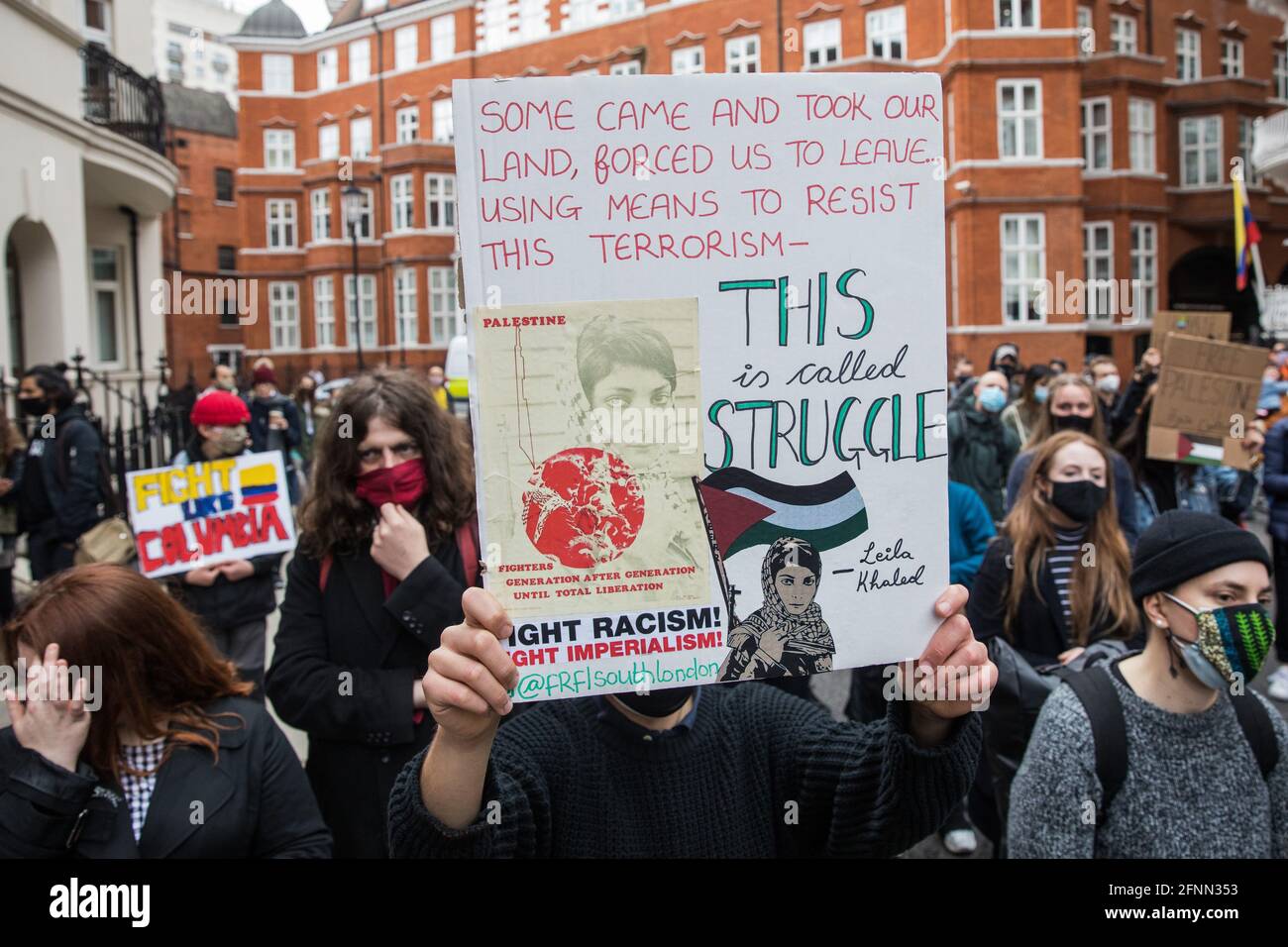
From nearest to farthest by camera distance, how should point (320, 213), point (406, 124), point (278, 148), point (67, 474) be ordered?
point (67, 474), point (406, 124), point (320, 213), point (278, 148)

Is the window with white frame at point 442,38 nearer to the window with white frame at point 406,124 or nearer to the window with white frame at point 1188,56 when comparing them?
the window with white frame at point 406,124

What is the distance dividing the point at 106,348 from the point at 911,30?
21749 millimetres

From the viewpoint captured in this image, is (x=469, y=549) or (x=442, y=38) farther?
(x=442, y=38)

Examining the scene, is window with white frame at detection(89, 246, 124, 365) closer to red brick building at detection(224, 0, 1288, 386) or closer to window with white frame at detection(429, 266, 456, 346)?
red brick building at detection(224, 0, 1288, 386)

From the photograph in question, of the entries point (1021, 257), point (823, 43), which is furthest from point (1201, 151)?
point (823, 43)

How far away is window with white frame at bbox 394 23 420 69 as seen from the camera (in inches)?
1594

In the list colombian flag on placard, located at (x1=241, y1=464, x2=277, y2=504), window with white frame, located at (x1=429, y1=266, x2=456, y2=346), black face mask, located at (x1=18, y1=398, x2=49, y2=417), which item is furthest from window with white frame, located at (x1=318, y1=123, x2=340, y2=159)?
colombian flag on placard, located at (x1=241, y1=464, x2=277, y2=504)

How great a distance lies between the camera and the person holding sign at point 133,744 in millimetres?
2209

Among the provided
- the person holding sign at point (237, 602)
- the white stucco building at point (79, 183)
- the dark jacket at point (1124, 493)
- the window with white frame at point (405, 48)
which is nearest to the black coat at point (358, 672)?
the person holding sign at point (237, 602)

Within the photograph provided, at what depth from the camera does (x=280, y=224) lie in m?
44.1

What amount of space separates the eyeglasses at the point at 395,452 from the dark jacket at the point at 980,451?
4.97 meters

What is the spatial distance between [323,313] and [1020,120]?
2843cm

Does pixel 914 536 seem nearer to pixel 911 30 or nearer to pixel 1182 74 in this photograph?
pixel 911 30

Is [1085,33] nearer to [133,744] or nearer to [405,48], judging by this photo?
[405,48]
